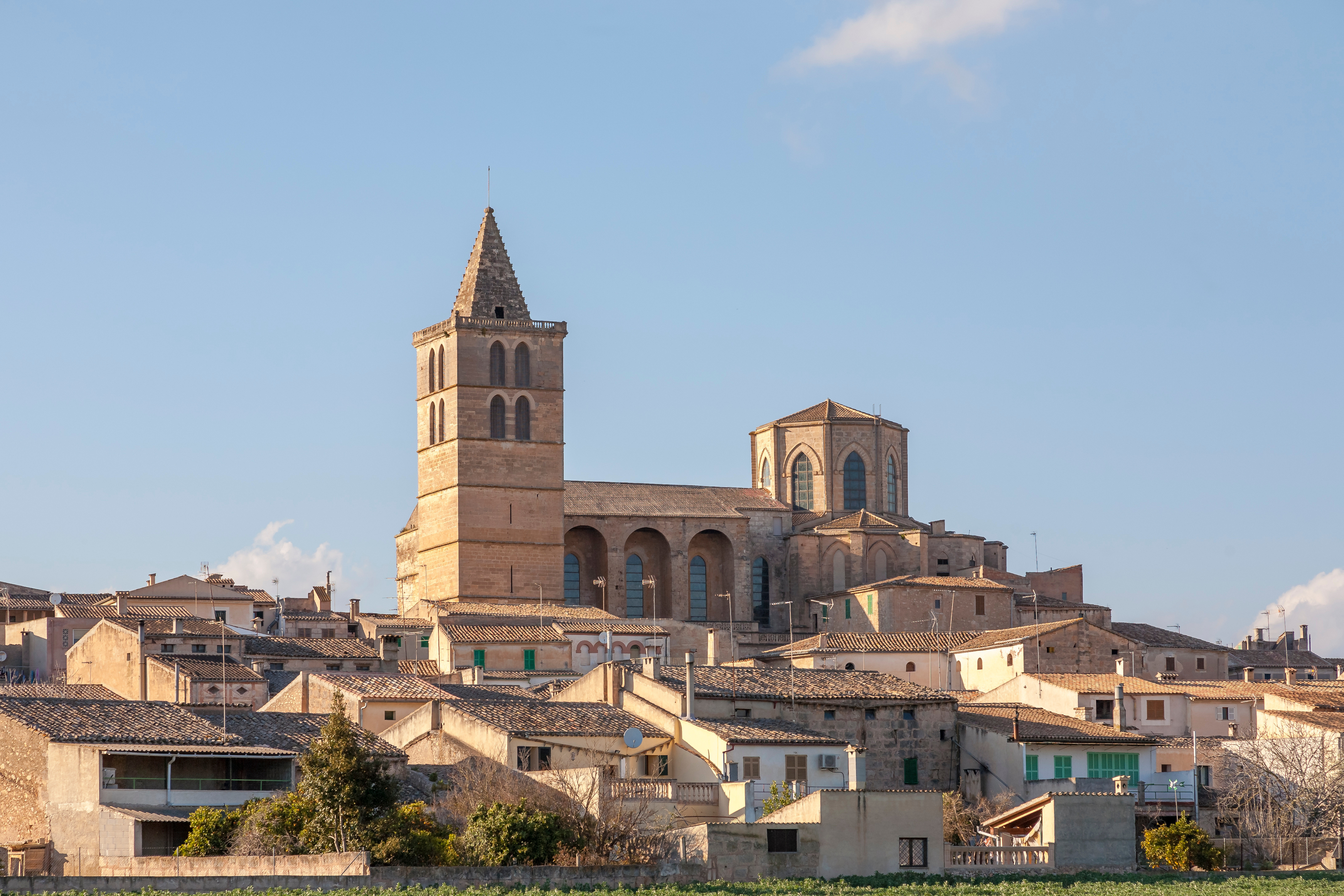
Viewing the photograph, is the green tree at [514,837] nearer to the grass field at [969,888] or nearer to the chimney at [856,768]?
the grass field at [969,888]

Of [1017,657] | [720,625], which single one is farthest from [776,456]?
[1017,657]

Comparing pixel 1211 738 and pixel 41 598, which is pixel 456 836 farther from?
pixel 41 598

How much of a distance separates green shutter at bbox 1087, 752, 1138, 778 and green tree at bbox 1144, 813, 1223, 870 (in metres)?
5.26

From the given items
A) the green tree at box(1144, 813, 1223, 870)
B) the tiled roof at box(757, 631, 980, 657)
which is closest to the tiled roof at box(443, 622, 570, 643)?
the tiled roof at box(757, 631, 980, 657)

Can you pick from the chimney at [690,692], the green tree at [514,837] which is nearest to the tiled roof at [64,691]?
the chimney at [690,692]

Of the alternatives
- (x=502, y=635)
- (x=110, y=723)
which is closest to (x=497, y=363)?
(x=502, y=635)

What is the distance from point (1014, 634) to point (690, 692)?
2151cm

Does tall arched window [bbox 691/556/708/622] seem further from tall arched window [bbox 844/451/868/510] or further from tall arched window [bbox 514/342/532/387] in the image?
tall arched window [bbox 514/342/532/387]

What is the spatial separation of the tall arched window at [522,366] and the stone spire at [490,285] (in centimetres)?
108

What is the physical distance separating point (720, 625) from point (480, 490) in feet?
29.8

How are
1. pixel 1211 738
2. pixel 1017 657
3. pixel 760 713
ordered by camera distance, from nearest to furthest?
pixel 760 713
pixel 1211 738
pixel 1017 657

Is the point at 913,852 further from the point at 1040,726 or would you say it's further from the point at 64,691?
the point at 64,691

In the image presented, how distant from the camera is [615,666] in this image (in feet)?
147

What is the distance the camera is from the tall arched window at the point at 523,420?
7544cm
